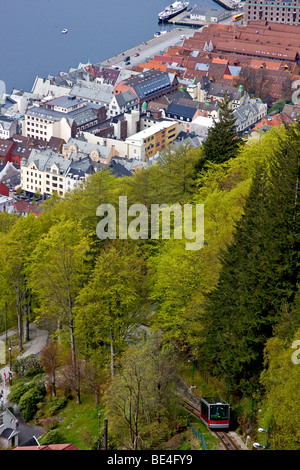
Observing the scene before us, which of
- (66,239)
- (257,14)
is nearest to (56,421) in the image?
(66,239)

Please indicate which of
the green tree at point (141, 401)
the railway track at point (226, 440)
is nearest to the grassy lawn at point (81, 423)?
the green tree at point (141, 401)

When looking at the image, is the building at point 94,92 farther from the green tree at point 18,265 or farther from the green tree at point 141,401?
the green tree at point 141,401

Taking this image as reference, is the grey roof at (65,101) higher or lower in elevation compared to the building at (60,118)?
higher

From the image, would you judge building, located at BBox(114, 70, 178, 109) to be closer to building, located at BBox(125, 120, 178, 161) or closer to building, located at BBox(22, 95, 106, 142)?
building, located at BBox(22, 95, 106, 142)

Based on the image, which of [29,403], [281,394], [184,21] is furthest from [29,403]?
[184,21]

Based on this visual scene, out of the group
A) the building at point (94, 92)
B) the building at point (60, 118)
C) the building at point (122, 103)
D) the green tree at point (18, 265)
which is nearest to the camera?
the green tree at point (18, 265)

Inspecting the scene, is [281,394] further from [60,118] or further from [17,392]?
[60,118]
